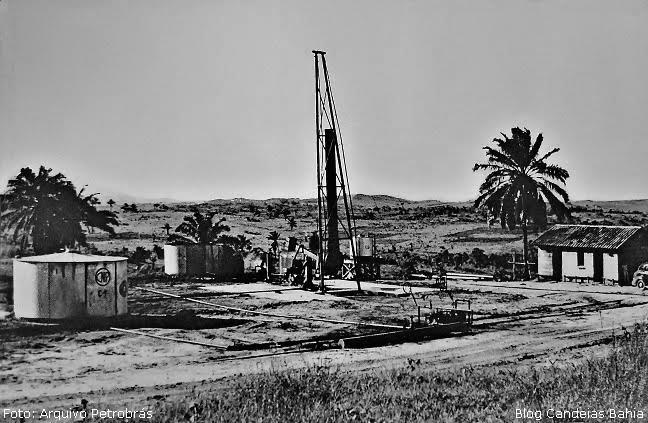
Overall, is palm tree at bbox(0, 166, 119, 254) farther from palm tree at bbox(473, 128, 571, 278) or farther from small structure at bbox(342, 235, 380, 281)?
small structure at bbox(342, 235, 380, 281)

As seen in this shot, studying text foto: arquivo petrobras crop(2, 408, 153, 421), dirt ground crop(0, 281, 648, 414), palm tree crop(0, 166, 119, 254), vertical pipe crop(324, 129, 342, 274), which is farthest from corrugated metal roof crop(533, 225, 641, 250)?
text foto: arquivo petrobras crop(2, 408, 153, 421)

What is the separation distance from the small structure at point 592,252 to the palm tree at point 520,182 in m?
2.28

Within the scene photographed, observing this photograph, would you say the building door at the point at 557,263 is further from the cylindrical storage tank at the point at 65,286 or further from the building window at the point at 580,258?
the cylindrical storage tank at the point at 65,286

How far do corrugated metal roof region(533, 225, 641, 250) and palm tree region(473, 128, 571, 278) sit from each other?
86.2 inches

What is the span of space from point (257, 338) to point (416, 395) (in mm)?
4485

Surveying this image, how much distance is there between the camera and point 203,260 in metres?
19.4

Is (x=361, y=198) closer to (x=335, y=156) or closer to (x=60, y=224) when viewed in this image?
(x=335, y=156)

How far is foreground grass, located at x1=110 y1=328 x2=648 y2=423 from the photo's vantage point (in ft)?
32.4

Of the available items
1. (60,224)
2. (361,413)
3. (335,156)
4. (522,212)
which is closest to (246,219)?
(335,156)

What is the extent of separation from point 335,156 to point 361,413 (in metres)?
10.6

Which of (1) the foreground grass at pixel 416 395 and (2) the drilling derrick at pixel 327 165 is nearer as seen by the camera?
(1) the foreground grass at pixel 416 395

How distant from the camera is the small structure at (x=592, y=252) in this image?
21906 mm

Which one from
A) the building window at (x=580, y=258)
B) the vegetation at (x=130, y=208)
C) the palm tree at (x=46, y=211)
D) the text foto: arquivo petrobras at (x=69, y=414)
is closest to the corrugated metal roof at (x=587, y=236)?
the building window at (x=580, y=258)

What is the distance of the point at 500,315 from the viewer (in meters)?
17.8
